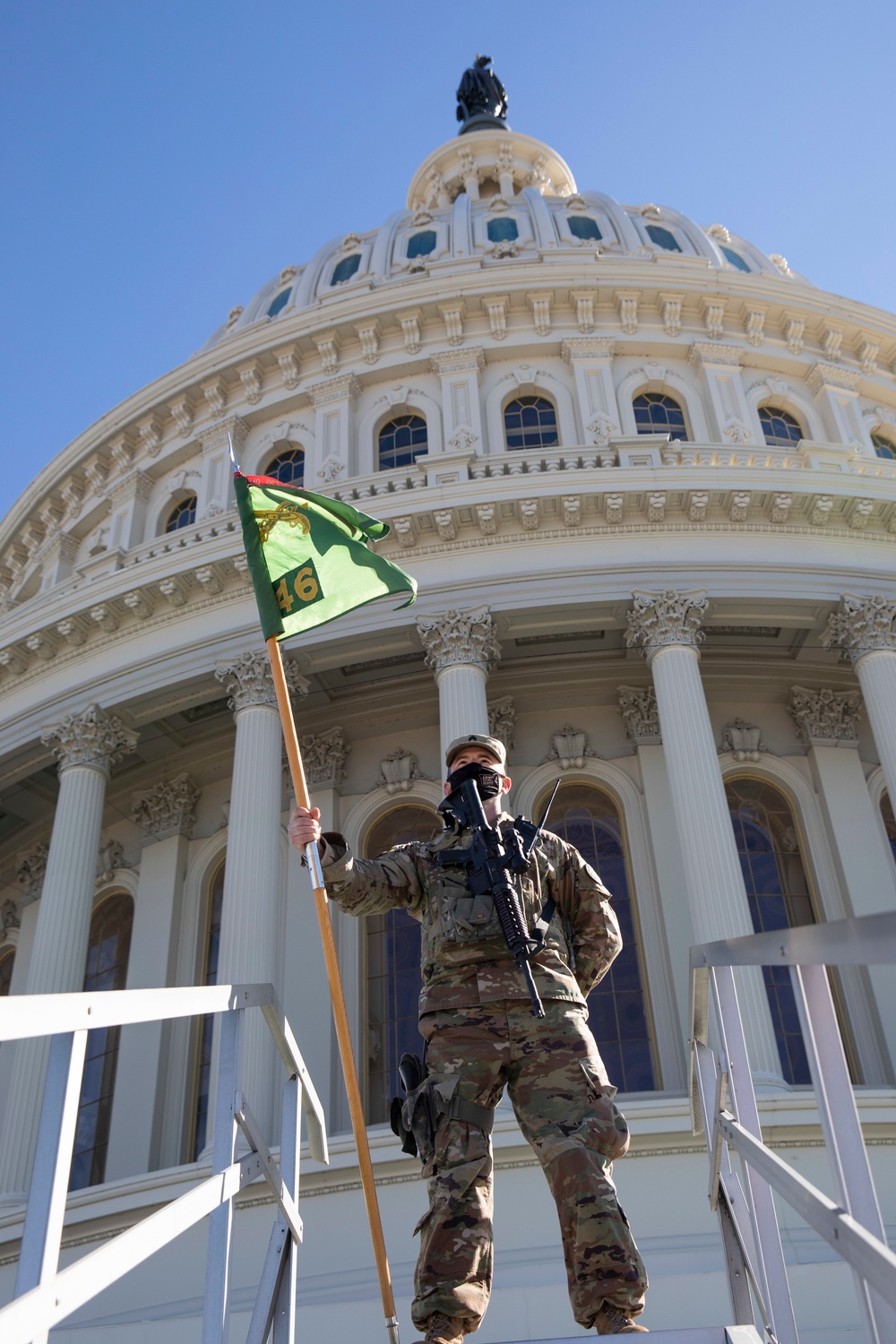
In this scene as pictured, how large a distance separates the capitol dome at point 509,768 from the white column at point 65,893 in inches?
2.1

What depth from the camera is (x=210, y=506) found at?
2539cm

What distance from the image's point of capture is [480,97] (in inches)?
1896

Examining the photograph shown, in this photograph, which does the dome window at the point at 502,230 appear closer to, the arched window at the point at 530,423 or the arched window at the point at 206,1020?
the arched window at the point at 530,423

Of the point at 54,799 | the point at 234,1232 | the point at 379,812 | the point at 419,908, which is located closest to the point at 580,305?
the point at 379,812

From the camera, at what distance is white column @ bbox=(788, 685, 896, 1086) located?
53.9ft

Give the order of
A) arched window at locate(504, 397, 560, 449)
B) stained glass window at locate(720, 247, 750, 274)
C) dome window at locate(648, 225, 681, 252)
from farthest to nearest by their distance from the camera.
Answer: stained glass window at locate(720, 247, 750, 274), dome window at locate(648, 225, 681, 252), arched window at locate(504, 397, 560, 449)

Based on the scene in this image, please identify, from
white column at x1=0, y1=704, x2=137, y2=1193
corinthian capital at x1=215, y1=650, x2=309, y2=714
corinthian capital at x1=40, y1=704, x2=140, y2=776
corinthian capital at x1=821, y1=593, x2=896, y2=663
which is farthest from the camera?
corinthian capital at x1=40, y1=704, x2=140, y2=776

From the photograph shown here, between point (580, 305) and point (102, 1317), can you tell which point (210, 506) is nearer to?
point (580, 305)

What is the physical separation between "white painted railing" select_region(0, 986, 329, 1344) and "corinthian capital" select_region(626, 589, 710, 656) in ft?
39.9

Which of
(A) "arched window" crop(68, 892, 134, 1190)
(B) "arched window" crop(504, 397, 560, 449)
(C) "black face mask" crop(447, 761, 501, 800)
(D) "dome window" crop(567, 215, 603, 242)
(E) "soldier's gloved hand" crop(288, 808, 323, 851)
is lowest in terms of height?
(E) "soldier's gloved hand" crop(288, 808, 323, 851)

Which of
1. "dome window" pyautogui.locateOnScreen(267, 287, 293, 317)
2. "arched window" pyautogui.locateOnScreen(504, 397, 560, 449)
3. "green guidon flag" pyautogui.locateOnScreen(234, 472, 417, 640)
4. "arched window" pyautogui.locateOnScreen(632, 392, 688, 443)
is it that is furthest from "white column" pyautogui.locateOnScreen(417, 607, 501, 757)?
"dome window" pyautogui.locateOnScreen(267, 287, 293, 317)

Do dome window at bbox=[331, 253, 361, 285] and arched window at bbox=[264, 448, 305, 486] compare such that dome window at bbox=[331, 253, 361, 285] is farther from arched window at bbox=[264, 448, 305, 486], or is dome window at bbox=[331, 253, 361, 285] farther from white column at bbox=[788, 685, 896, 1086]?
white column at bbox=[788, 685, 896, 1086]

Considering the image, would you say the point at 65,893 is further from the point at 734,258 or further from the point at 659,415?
the point at 734,258

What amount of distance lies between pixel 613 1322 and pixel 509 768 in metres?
15.3
